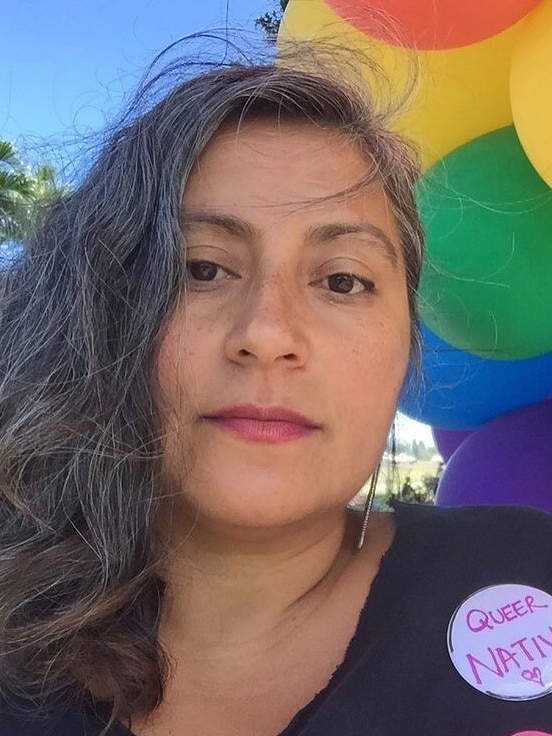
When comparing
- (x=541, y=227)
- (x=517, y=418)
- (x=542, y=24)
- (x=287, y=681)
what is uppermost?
(x=542, y=24)

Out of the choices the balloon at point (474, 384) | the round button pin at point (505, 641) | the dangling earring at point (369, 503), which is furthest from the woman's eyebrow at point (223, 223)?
the balloon at point (474, 384)

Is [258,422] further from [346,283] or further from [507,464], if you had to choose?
[507,464]

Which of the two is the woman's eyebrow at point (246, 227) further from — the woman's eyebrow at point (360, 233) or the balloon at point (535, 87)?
the balloon at point (535, 87)

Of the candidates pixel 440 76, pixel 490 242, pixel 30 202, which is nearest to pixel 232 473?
pixel 30 202

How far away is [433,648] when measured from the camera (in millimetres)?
752

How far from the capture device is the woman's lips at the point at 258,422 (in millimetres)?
749

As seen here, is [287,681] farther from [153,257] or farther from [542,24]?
[542,24]

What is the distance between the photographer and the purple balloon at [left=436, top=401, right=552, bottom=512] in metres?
1.42

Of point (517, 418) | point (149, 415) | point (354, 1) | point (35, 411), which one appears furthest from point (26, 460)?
point (517, 418)

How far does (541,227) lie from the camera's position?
127 centimetres

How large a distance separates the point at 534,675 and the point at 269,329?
15.7 inches

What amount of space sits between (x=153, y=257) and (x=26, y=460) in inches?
10.1

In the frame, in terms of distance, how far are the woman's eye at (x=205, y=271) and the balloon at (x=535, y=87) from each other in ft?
1.85

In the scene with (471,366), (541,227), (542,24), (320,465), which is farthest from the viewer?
(471,366)
